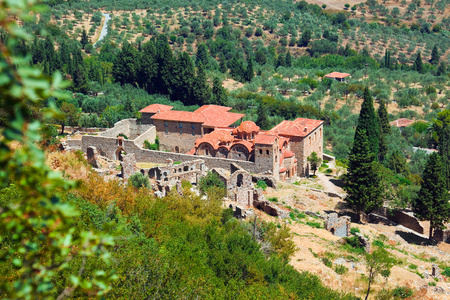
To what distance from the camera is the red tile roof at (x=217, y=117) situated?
44.3m

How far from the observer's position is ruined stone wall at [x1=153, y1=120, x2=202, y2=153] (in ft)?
146

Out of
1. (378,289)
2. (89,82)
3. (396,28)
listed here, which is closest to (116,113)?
(89,82)

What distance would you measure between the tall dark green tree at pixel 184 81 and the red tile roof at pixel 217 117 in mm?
12809

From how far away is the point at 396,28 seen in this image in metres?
136

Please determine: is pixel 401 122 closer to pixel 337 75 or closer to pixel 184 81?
pixel 337 75

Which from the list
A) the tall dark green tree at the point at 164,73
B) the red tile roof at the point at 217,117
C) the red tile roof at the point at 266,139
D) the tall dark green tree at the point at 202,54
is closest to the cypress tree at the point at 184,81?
the tall dark green tree at the point at 164,73

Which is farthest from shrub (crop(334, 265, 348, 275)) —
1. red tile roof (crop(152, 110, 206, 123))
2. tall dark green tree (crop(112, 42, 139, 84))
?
tall dark green tree (crop(112, 42, 139, 84))

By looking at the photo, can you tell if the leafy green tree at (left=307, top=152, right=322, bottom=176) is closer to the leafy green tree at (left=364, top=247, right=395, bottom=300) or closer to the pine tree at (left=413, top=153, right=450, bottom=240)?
the pine tree at (left=413, top=153, right=450, bottom=240)

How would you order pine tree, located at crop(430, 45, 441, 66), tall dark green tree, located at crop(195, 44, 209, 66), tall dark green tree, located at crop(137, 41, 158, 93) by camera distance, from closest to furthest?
1. tall dark green tree, located at crop(137, 41, 158, 93)
2. tall dark green tree, located at crop(195, 44, 209, 66)
3. pine tree, located at crop(430, 45, 441, 66)

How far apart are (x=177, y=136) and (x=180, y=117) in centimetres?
180

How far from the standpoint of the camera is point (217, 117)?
45594 mm

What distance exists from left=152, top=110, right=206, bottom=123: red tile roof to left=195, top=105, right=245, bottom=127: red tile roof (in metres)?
0.56

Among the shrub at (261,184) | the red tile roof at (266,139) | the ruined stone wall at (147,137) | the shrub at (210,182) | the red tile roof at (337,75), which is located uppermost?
the red tile roof at (266,139)

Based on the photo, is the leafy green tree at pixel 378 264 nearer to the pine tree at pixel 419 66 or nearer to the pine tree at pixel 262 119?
the pine tree at pixel 262 119
